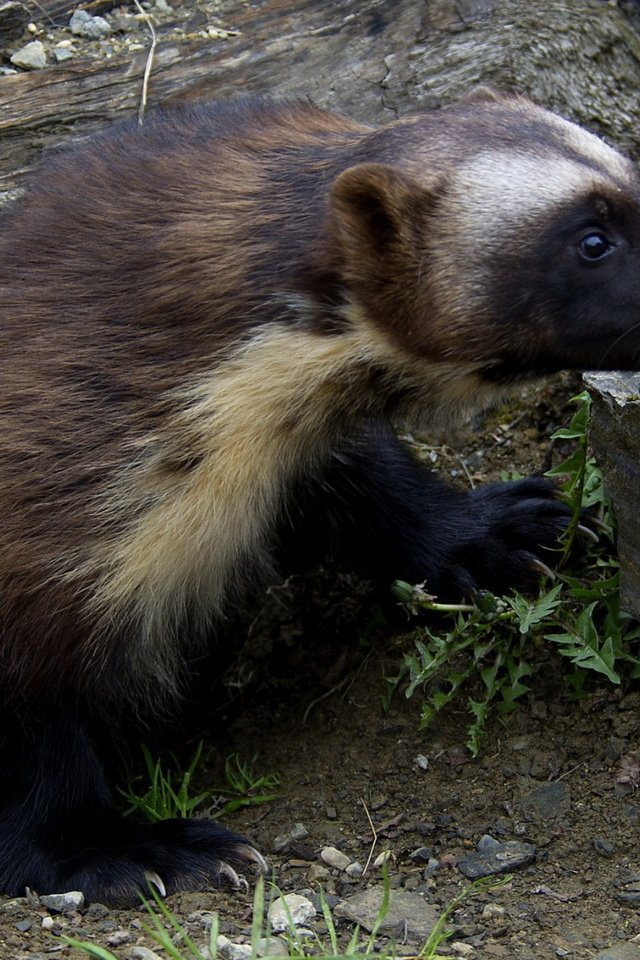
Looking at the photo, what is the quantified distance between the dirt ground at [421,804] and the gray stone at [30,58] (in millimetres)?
2672

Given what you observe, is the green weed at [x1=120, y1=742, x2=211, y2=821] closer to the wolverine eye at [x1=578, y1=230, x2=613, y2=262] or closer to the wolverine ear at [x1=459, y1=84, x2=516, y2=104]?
the wolverine eye at [x1=578, y1=230, x2=613, y2=262]

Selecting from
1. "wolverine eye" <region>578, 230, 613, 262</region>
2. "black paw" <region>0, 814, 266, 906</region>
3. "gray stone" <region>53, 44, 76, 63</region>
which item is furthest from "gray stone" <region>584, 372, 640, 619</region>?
"gray stone" <region>53, 44, 76, 63</region>

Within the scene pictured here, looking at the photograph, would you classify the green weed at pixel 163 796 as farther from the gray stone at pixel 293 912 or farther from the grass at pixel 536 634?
the gray stone at pixel 293 912

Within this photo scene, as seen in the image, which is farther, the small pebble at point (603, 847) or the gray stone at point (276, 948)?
the small pebble at point (603, 847)

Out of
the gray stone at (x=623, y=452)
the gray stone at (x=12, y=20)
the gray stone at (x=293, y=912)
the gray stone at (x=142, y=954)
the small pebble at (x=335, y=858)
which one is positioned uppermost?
the gray stone at (x=12, y=20)

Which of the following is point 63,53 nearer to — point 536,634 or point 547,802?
point 536,634

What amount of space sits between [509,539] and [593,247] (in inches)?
56.2

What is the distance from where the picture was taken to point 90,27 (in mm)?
5461

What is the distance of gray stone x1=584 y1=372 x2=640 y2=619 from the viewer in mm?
3502

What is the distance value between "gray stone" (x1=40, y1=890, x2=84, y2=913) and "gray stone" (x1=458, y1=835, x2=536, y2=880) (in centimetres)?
117

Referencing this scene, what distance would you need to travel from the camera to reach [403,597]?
14.0 ft

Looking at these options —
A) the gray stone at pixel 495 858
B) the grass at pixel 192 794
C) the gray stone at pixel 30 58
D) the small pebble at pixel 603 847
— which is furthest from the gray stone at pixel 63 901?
the gray stone at pixel 30 58

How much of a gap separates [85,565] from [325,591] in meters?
1.77

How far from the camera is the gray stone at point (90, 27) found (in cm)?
545
